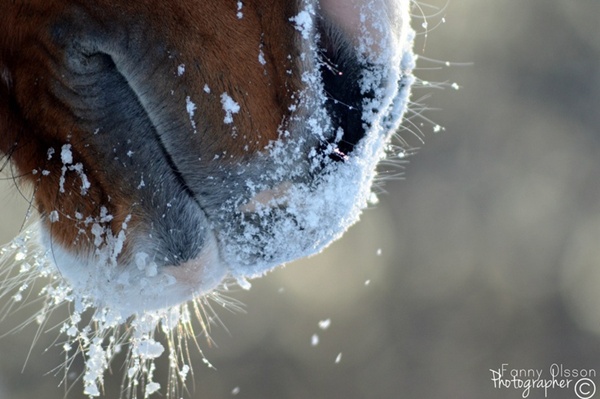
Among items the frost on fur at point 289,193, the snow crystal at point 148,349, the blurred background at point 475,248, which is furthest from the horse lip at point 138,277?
the blurred background at point 475,248

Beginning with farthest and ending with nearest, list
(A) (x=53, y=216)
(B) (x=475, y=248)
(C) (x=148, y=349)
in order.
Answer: (B) (x=475, y=248) < (C) (x=148, y=349) < (A) (x=53, y=216)

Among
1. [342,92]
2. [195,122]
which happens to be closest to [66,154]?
[195,122]

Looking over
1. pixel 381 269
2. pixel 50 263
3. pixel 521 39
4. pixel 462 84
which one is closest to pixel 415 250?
pixel 381 269

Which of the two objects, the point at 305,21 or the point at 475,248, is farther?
the point at 475,248

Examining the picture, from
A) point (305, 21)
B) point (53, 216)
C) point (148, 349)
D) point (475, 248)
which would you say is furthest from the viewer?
point (475, 248)

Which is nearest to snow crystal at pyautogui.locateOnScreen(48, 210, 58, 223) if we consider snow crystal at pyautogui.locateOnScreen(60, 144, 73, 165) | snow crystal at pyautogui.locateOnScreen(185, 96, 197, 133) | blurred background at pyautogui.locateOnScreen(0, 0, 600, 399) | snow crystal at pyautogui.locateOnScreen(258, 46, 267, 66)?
snow crystal at pyautogui.locateOnScreen(60, 144, 73, 165)

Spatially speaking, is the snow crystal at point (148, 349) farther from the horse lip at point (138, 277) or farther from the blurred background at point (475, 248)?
the blurred background at point (475, 248)

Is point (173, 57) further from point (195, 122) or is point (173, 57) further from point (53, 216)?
point (53, 216)

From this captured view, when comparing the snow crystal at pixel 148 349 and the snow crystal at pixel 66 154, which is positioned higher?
the snow crystal at pixel 66 154
